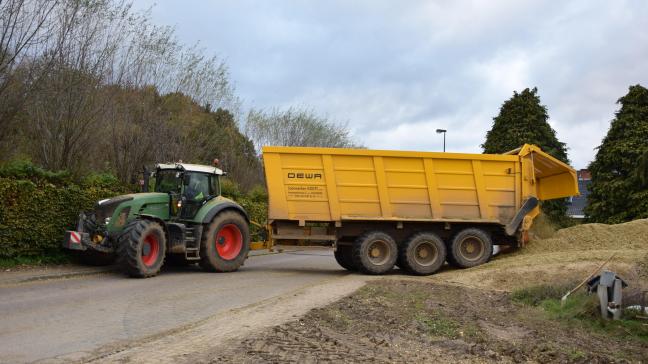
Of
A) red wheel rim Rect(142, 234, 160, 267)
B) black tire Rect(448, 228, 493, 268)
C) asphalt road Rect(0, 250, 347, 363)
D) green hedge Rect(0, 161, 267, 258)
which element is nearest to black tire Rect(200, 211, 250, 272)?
asphalt road Rect(0, 250, 347, 363)

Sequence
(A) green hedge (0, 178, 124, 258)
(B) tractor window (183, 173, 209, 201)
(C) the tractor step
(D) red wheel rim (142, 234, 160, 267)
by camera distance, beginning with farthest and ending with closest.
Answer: (B) tractor window (183, 173, 209, 201) < (C) the tractor step < (A) green hedge (0, 178, 124, 258) < (D) red wheel rim (142, 234, 160, 267)

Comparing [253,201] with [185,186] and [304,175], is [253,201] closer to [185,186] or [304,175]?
[185,186]

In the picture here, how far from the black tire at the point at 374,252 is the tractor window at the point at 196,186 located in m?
3.67

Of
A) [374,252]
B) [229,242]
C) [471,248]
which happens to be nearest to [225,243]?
[229,242]

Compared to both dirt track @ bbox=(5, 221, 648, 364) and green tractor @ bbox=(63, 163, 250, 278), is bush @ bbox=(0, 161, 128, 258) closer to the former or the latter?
green tractor @ bbox=(63, 163, 250, 278)

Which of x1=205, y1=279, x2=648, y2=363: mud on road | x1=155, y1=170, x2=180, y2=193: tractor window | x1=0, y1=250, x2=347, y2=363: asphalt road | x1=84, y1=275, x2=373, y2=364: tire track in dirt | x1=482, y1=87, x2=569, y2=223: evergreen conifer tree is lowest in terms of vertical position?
x1=205, y1=279, x2=648, y2=363: mud on road

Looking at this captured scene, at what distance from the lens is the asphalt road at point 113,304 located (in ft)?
20.4

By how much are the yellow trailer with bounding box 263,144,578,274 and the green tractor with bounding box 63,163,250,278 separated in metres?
1.18

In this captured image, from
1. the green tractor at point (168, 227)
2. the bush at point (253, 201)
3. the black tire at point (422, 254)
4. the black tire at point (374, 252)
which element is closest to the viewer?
the green tractor at point (168, 227)

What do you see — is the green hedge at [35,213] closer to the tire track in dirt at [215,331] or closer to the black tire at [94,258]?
the black tire at [94,258]

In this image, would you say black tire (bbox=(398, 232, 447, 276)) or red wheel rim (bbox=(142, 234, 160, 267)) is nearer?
red wheel rim (bbox=(142, 234, 160, 267))

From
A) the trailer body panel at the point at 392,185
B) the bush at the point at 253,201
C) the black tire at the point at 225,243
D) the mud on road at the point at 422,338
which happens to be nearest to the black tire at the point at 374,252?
the trailer body panel at the point at 392,185

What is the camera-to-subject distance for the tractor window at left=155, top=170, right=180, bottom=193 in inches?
525

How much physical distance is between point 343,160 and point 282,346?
294 inches
